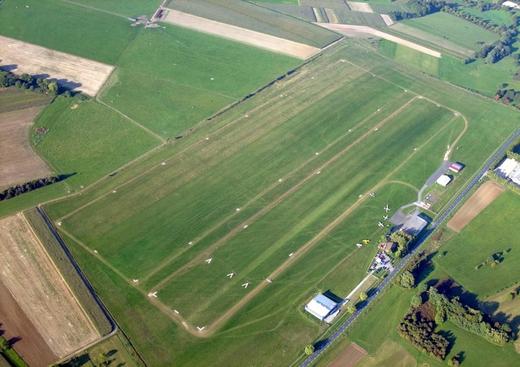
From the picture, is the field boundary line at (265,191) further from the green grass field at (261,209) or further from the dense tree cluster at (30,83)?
the dense tree cluster at (30,83)

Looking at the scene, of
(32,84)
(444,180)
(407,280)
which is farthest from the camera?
(32,84)

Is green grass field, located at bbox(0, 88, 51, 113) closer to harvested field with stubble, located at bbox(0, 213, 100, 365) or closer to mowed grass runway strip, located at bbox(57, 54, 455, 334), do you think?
harvested field with stubble, located at bbox(0, 213, 100, 365)

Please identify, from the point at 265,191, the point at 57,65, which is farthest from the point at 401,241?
the point at 57,65

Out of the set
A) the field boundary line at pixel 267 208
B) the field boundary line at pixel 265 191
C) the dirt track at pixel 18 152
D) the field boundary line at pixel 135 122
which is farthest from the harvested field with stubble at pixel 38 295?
the field boundary line at pixel 135 122

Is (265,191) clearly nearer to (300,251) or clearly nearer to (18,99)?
(300,251)

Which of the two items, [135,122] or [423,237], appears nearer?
[423,237]

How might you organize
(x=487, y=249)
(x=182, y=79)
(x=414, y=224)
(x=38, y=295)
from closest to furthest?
1. (x=38, y=295)
2. (x=487, y=249)
3. (x=414, y=224)
4. (x=182, y=79)
